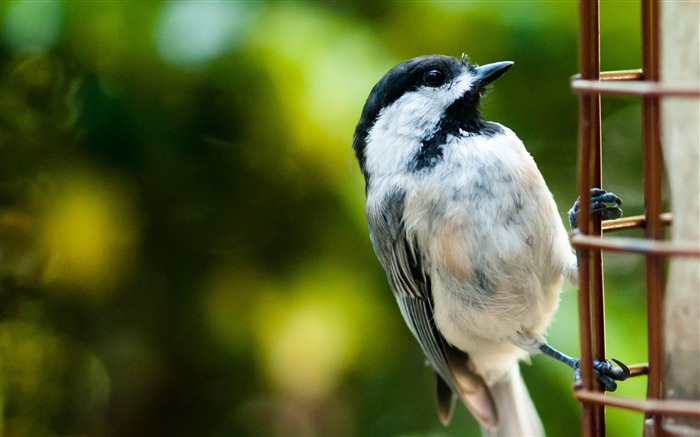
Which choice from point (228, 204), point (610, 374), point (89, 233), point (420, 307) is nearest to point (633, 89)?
point (610, 374)

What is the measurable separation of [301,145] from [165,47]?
1.45 feet

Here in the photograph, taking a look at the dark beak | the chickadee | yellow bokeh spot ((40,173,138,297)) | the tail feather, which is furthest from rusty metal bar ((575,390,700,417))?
yellow bokeh spot ((40,173,138,297))

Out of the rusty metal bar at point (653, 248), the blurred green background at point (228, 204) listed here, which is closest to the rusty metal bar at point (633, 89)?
the rusty metal bar at point (653, 248)

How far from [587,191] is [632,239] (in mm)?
107

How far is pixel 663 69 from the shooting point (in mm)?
1333

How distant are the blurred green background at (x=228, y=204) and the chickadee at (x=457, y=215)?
0.16 metres

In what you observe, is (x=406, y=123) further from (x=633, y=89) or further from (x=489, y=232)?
(x=633, y=89)

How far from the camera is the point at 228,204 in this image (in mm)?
2523

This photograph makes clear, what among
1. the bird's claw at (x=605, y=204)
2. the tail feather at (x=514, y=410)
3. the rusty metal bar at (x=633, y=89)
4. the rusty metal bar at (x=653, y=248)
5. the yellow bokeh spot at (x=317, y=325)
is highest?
the rusty metal bar at (x=633, y=89)

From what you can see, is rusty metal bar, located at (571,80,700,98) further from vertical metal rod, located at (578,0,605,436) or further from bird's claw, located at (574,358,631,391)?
bird's claw, located at (574,358,631,391)

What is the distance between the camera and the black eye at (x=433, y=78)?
2133 millimetres

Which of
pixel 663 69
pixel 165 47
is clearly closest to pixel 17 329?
pixel 165 47

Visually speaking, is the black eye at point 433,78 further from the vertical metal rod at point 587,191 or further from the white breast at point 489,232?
the vertical metal rod at point 587,191

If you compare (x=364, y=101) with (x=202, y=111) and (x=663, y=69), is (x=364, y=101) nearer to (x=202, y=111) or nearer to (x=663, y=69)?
(x=202, y=111)
